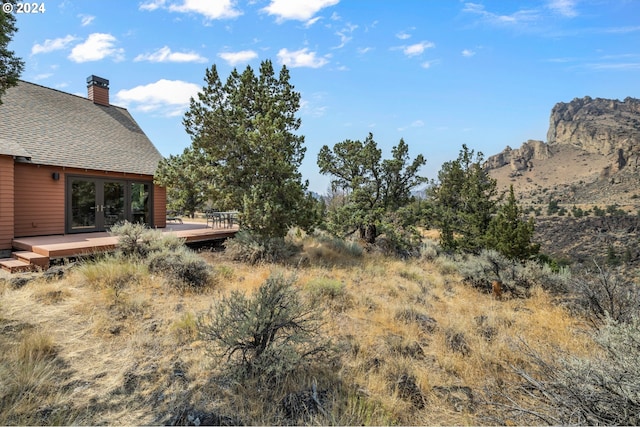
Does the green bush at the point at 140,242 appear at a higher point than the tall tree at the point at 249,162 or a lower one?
lower

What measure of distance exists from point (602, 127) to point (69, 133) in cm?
10992

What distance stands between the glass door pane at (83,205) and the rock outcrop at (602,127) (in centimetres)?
7481

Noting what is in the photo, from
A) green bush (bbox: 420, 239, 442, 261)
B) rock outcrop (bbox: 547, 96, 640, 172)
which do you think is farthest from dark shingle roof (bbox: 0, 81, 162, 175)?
rock outcrop (bbox: 547, 96, 640, 172)

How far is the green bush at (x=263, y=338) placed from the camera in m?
3.46

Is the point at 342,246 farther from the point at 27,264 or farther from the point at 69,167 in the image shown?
the point at 69,167

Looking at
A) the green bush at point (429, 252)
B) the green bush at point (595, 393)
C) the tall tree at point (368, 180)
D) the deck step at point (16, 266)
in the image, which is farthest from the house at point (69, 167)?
the green bush at point (595, 393)

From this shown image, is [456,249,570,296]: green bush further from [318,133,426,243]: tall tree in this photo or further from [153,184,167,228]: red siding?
[153,184,167,228]: red siding

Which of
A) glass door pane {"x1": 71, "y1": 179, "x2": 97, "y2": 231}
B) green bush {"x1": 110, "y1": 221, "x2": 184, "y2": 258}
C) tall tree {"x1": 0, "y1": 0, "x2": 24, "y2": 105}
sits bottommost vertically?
green bush {"x1": 110, "y1": 221, "x2": 184, "y2": 258}

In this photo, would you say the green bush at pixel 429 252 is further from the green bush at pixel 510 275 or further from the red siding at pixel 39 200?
the red siding at pixel 39 200

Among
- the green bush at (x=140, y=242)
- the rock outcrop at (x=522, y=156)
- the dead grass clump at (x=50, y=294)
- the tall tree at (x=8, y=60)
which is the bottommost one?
the dead grass clump at (x=50, y=294)

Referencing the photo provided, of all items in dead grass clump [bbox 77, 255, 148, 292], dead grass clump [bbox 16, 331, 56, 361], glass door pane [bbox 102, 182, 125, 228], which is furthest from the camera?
glass door pane [bbox 102, 182, 125, 228]

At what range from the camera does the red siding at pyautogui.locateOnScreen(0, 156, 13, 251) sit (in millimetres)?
8820

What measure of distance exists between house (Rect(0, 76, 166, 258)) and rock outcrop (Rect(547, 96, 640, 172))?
240ft

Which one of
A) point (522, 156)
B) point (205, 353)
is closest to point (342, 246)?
point (205, 353)
